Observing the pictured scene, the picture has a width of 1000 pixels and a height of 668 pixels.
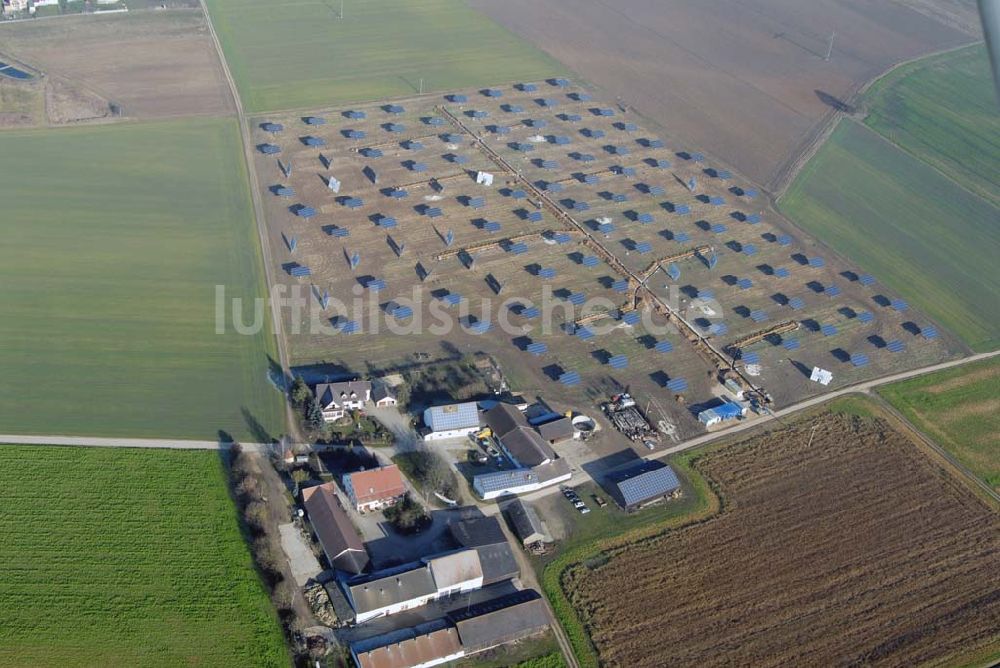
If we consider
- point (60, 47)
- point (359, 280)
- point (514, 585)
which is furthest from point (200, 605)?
point (60, 47)

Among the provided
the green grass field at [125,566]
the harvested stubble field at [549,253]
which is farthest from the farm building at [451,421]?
the green grass field at [125,566]

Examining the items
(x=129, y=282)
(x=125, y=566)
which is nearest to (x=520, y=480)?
(x=125, y=566)

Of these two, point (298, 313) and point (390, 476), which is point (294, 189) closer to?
point (298, 313)

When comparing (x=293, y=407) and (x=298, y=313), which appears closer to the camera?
(x=293, y=407)

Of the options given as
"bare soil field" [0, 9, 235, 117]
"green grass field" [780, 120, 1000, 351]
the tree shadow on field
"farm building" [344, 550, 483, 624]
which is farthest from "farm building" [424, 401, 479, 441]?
the tree shadow on field

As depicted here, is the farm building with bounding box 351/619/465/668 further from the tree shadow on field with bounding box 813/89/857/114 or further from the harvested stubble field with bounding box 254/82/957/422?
the tree shadow on field with bounding box 813/89/857/114

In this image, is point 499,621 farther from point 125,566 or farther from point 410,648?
point 125,566
